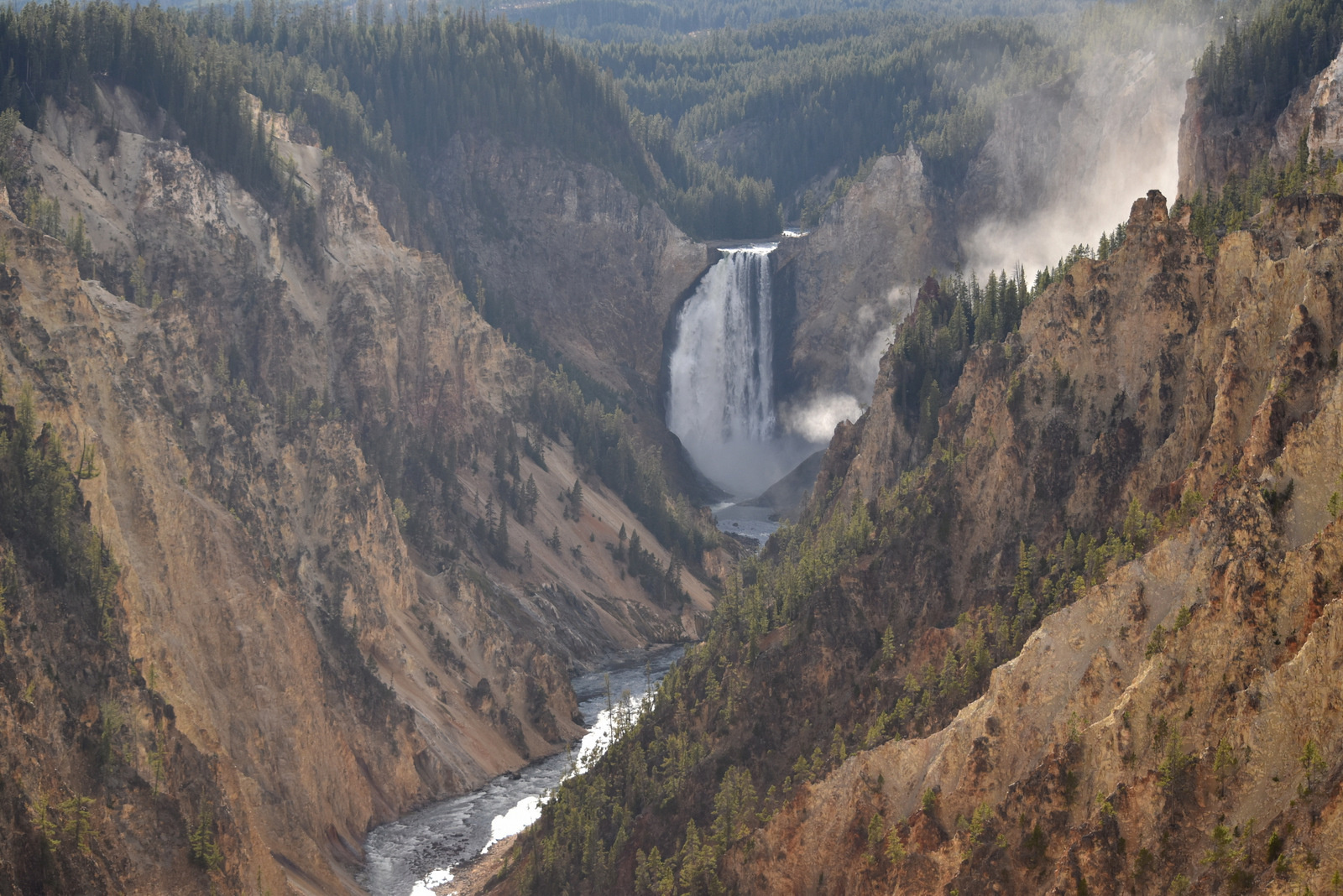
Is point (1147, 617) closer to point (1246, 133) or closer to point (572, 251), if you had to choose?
point (1246, 133)

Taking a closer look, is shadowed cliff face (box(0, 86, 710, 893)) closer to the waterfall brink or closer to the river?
the river

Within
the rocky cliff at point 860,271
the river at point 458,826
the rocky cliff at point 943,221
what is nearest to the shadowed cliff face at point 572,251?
the rocky cliff at point 860,271

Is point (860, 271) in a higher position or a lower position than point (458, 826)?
higher

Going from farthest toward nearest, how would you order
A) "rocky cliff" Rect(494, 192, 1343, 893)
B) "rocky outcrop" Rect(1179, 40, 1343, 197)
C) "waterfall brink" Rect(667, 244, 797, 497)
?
"waterfall brink" Rect(667, 244, 797, 497) → "rocky outcrop" Rect(1179, 40, 1343, 197) → "rocky cliff" Rect(494, 192, 1343, 893)

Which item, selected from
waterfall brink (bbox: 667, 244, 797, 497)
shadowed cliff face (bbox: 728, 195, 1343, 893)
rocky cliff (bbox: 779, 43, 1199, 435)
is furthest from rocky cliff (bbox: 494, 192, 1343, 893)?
waterfall brink (bbox: 667, 244, 797, 497)

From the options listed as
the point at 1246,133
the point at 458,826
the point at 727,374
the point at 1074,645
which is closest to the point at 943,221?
the point at 727,374

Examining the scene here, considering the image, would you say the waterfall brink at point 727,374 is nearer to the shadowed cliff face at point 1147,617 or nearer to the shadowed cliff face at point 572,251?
the shadowed cliff face at point 572,251
